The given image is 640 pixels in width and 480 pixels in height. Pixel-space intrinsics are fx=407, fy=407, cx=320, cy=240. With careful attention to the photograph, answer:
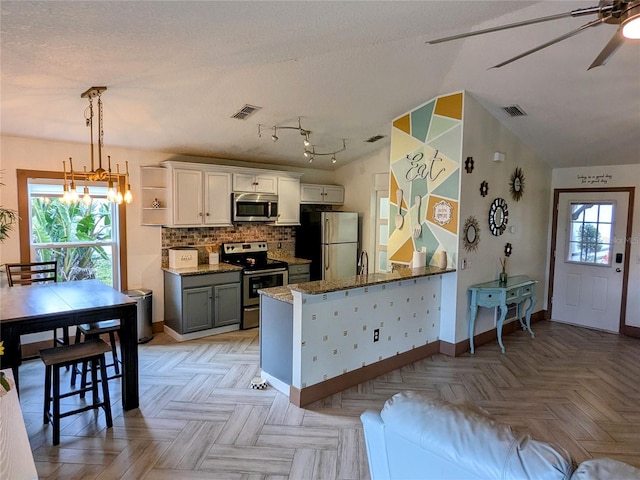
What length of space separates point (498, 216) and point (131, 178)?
4.54m

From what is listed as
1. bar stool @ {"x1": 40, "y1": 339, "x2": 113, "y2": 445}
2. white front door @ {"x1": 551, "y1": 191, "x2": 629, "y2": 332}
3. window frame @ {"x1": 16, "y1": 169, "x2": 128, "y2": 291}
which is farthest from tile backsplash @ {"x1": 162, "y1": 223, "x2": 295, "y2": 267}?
white front door @ {"x1": 551, "y1": 191, "x2": 629, "y2": 332}

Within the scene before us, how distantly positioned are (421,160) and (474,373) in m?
2.40

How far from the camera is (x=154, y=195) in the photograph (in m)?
5.10

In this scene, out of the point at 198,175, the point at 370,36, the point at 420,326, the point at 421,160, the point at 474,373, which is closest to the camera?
the point at 370,36

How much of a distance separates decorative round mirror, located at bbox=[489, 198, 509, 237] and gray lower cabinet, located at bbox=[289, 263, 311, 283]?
262cm

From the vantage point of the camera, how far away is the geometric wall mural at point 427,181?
4.42 metres

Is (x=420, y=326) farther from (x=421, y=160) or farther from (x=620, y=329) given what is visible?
(x=620, y=329)

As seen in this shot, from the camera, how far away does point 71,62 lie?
8.95 ft

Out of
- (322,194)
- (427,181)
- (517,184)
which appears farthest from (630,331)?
(322,194)

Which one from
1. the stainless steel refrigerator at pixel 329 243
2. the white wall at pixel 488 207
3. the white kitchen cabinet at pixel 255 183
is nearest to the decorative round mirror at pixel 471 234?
the white wall at pixel 488 207

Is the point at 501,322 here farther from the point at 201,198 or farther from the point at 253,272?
the point at 201,198

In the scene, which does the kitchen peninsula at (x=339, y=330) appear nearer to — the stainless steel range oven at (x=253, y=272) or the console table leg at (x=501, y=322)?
the console table leg at (x=501, y=322)

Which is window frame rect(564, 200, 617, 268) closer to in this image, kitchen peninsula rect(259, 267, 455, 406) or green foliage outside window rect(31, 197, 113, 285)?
kitchen peninsula rect(259, 267, 455, 406)

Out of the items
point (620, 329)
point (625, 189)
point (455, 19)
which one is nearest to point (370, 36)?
point (455, 19)
